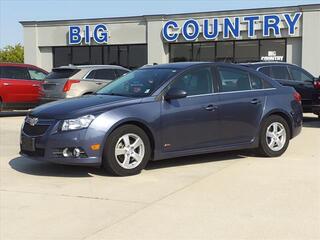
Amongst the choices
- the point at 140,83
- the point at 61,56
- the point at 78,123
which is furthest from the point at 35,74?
the point at 61,56

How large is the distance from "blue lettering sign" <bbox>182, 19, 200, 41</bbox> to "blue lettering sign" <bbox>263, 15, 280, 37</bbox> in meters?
3.53

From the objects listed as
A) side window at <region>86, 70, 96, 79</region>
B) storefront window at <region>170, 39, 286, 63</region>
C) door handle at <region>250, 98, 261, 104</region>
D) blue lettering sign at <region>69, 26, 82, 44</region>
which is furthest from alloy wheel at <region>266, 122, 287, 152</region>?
blue lettering sign at <region>69, 26, 82, 44</region>

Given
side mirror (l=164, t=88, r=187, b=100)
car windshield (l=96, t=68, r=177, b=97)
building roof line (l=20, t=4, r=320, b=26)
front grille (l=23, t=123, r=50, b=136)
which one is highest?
building roof line (l=20, t=4, r=320, b=26)

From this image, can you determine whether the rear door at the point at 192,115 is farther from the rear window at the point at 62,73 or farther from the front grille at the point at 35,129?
the rear window at the point at 62,73

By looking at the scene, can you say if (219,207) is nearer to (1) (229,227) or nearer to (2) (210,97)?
(1) (229,227)

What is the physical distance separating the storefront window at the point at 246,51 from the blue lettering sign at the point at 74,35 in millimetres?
9169

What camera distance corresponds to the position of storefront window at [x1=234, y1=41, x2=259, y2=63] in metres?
27.2

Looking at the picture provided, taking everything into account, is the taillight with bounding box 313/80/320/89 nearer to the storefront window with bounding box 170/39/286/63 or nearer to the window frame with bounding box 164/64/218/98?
the window frame with bounding box 164/64/218/98

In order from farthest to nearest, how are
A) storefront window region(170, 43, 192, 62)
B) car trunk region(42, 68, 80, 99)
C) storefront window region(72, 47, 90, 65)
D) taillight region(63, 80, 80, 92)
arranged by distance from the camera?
storefront window region(72, 47, 90, 65)
storefront window region(170, 43, 192, 62)
car trunk region(42, 68, 80, 99)
taillight region(63, 80, 80, 92)

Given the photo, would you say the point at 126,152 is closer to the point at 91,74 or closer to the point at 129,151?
the point at 129,151

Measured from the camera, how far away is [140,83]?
802cm

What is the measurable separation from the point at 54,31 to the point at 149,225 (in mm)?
27960

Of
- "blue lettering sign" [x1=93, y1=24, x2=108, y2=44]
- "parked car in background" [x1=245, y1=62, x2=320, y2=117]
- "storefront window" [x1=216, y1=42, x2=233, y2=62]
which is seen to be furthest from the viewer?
"blue lettering sign" [x1=93, y1=24, x2=108, y2=44]

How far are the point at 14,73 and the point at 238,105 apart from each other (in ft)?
32.7
